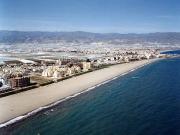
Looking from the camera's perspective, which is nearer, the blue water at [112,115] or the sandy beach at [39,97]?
the blue water at [112,115]

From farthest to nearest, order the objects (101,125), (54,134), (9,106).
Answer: (9,106) → (101,125) → (54,134)

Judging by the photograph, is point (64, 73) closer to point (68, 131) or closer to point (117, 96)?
point (117, 96)

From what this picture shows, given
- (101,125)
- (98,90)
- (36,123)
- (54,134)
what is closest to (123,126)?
(101,125)

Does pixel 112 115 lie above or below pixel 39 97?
above

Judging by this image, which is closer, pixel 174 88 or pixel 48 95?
pixel 48 95

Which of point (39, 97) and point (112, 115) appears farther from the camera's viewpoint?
point (39, 97)

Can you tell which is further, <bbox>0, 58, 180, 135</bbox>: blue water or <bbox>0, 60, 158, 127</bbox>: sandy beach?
<bbox>0, 60, 158, 127</bbox>: sandy beach

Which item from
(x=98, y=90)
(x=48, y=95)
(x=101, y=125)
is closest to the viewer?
(x=101, y=125)

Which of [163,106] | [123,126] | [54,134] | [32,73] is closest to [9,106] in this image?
[54,134]
